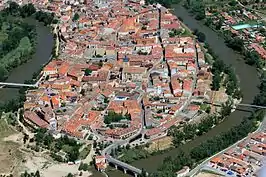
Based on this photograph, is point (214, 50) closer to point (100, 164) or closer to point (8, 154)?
point (100, 164)

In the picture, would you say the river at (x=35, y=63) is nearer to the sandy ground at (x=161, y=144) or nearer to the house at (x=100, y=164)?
the house at (x=100, y=164)

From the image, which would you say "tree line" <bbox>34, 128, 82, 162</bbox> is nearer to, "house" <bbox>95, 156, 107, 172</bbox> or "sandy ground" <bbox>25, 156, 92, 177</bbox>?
"sandy ground" <bbox>25, 156, 92, 177</bbox>

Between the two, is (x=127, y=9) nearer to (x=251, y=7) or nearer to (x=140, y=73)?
(x=251, y=7)

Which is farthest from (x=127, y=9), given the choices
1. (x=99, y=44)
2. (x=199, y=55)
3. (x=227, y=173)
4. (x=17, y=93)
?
(x=227, y=173)

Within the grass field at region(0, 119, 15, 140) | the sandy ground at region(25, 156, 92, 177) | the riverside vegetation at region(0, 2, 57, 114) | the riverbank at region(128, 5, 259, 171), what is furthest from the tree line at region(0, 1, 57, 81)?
the riverbank at region(128, 5, 259, 171)

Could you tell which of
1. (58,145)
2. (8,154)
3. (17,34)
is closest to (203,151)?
(58,145)
